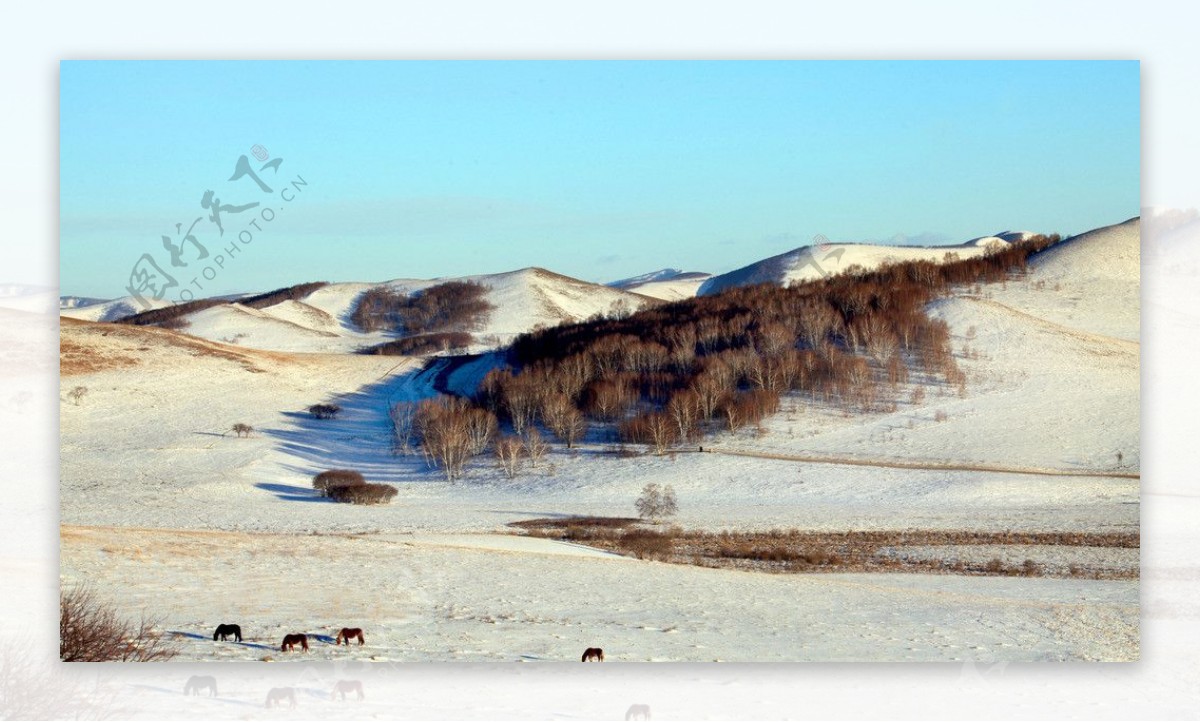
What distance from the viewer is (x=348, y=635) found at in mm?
11797

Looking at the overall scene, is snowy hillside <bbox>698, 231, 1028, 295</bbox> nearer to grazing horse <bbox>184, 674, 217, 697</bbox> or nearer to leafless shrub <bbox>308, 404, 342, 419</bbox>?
leafless shrub <bbox>308, 404, 342, 419</bbox>

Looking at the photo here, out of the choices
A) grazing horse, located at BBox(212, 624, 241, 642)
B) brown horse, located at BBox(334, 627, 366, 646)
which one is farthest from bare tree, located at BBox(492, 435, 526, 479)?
grazing horse, located at BBox(212, 624, 241, 642)

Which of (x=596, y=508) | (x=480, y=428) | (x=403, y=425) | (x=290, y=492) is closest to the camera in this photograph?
(x=596, y=508)

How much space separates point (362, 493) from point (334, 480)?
1.35ft

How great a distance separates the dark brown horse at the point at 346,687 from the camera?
11406 mm

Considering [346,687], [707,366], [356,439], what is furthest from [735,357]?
[346,687]

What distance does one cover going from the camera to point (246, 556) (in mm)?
12883

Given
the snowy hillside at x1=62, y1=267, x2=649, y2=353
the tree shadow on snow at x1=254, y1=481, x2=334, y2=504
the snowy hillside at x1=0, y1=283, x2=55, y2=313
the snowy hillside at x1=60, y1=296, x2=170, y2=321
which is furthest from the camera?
the snowy hillside at x1=62, y1=267, x2=649, y2=353

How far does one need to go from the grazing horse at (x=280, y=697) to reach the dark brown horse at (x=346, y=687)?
0.36 metres

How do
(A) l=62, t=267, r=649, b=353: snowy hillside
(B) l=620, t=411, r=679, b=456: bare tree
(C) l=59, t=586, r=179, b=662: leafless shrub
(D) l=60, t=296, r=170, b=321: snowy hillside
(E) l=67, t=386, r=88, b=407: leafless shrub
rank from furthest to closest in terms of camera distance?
(B) l=620, t=411, r=679, b=456: bare tree, (A) l=62, t=267, r=649, b=353: snowy hillside, (E) l=67, t=386, r=88, b=407: leafless shrub, (D) l=60, t=296, r=170, b=321: snowy hillside, (C) l=59, t=586, r=179, b=662: leafless shrub

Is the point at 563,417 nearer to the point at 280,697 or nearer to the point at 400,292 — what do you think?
the point at 400,292

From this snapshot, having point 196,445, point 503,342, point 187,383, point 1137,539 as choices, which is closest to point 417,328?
point 503,342

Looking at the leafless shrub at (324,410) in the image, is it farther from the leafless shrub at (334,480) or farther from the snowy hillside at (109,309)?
the snowy hillside at (109,309)

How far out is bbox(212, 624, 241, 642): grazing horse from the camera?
38.1 feet
